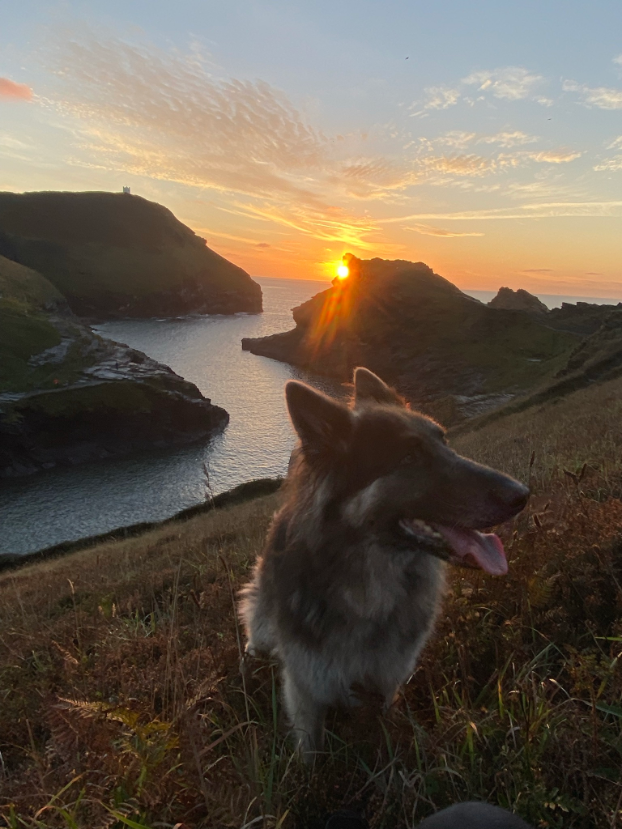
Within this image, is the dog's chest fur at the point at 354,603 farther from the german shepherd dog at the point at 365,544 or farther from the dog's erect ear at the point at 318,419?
the dog's erect ear at the point at 318,419

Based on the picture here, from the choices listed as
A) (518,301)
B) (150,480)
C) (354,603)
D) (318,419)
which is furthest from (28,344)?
(518,301)

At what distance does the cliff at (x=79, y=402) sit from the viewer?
228ft

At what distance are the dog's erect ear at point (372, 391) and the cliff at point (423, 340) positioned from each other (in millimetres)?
69191

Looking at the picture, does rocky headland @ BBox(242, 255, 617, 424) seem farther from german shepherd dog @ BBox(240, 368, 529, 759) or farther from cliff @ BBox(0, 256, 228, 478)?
german shepherd dog @ BBox(240, 368, 529, 759)

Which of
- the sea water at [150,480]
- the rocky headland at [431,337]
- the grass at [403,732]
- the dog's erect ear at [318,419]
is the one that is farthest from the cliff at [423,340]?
the dog's erect ear at [318,419]

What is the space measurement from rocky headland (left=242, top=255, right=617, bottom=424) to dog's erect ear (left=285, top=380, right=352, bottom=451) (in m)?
70.2

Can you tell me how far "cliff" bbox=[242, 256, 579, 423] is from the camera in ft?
306

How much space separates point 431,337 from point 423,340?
7.58 ft

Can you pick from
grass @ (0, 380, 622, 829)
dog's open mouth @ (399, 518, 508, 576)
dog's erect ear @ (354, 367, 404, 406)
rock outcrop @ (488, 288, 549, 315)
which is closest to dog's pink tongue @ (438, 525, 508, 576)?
dog's open mouth @ (399, 518, 508, 576)

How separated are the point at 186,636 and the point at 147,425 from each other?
7757cm

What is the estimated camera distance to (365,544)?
3854 millimetres

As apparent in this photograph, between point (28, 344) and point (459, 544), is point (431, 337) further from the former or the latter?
point (459, 544)

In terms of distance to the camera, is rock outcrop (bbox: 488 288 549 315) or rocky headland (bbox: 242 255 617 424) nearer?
rocky headland (bbox: 242 255 617 424)

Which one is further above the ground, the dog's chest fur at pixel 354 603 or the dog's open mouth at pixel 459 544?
the dog's open mouth at pixel 459 544
